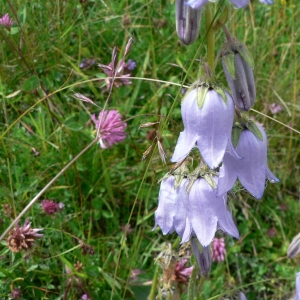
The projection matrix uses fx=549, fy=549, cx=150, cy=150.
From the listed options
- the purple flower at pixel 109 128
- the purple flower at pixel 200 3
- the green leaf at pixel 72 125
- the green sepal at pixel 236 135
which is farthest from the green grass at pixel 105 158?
the purple flower at pixel 200 3

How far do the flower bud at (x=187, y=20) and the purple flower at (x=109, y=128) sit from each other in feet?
2.45

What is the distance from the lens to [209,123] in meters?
1.10

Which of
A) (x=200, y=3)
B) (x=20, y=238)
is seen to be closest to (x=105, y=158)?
(x=20, y=238)

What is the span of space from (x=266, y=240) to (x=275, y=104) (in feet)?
2.25

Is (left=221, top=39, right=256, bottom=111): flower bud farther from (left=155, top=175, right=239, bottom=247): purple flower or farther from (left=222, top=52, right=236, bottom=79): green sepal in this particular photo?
(left=155, top=175, right=239, bottom=247): purple flower

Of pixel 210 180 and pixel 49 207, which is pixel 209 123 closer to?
pixel 210 180

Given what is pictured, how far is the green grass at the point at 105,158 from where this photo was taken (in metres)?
1.85

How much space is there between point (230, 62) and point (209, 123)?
0.13m

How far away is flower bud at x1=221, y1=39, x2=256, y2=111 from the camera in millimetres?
1103

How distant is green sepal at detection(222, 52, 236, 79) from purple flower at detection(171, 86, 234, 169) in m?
0.05

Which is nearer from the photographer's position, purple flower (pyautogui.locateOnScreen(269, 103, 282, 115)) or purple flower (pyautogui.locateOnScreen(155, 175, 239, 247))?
purple flower (pyautogui.locateOnScreen(155, 175, 239, 247))

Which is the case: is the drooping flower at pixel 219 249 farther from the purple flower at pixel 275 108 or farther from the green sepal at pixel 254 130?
the green sepal at pixel 254 130

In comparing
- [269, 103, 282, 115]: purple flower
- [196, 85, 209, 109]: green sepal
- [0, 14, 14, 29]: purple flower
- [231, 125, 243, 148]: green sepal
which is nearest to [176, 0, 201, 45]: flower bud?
[196, 85, 209, 109]: green sepal

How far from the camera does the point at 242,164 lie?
1.17 meters
